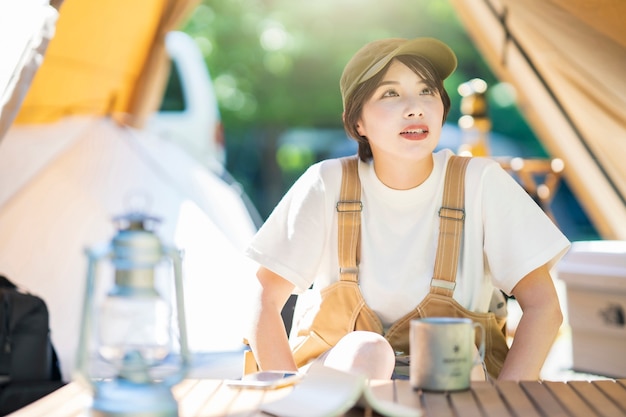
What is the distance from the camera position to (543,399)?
4.30ft

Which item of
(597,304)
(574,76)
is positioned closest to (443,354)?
(574,76)

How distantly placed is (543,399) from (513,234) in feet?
2.04

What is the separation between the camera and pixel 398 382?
1.43 m

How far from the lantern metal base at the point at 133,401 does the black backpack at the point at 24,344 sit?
62.2 inches

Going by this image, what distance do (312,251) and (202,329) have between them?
5.83 ft

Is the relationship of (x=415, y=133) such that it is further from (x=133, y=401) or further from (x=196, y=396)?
(x=133, y=401)

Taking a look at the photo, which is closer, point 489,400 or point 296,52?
point 489,400

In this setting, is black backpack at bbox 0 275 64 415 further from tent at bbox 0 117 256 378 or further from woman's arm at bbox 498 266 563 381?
woman's arm at bbox 498 266 563 381

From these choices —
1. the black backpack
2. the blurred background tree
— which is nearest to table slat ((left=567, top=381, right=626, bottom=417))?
the black backpack

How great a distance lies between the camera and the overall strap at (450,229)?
1893 millimetres

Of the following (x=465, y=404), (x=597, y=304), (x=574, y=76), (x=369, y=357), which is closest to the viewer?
(x=465, y=404)

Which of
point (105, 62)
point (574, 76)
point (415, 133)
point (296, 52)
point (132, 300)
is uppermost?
point (296, 52)

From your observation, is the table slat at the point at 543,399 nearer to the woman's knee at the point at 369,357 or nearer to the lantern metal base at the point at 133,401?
the woman's knee at the point at 369,357

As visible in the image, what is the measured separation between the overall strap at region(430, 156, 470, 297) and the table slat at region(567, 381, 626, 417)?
1.63ft
